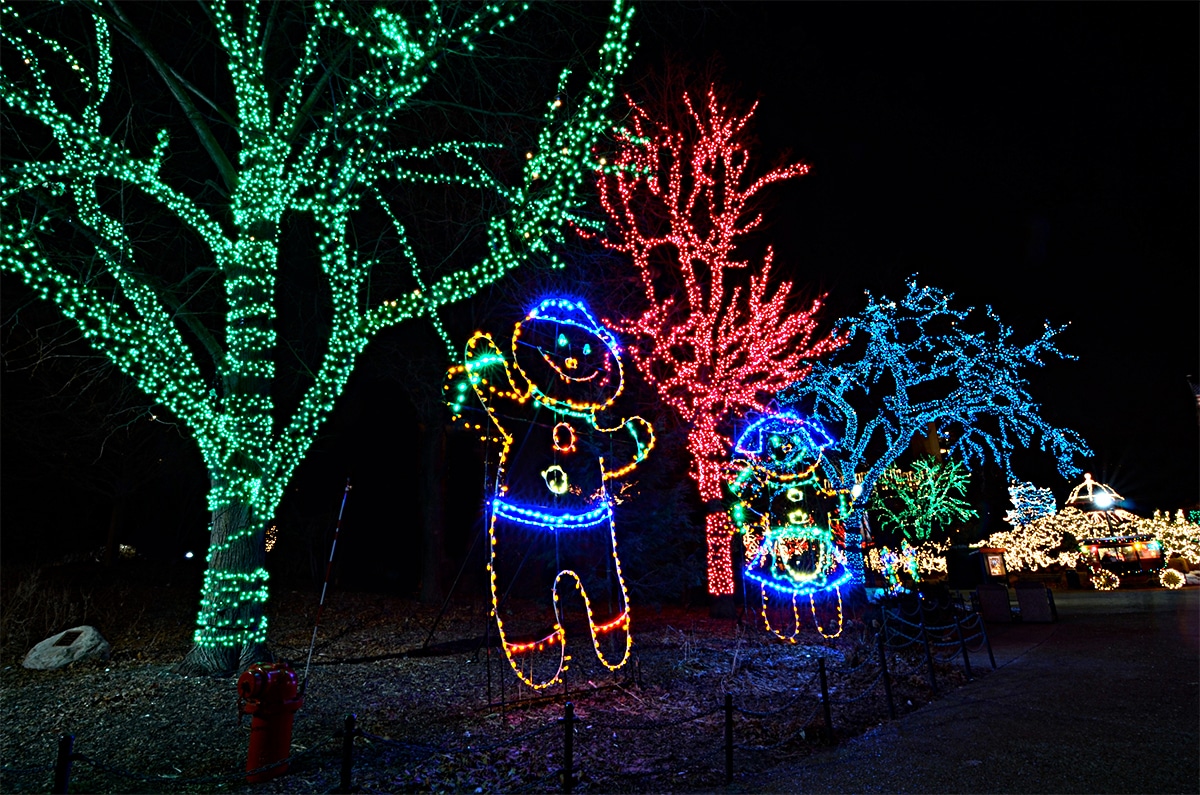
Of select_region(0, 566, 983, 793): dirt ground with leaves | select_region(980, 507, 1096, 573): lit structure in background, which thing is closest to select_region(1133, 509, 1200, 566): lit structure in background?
select_region(980, 507, 1096, 573): lit structure in background

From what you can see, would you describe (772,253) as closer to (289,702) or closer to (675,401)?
(675,401)

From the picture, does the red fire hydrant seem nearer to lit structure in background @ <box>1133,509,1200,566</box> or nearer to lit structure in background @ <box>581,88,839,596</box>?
lit structure in background @ <box>581,88,839,596</box>

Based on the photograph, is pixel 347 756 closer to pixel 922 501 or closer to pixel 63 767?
pixel 63 767

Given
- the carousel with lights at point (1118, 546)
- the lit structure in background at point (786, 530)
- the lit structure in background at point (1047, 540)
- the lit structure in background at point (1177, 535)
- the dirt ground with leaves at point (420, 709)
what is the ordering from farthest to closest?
the lit structure in background at point (1047, 540), the carousel with lights at point (1118, 546), the lit structure in background at point (1177, 535), the lit structure in background at point (786, 530), the dirt ground with leaves at point (420, 709)

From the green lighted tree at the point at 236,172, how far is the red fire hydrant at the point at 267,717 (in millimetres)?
3733

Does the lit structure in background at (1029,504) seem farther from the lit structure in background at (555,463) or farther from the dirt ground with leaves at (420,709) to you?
the dirt ground with leaves at (420,709)

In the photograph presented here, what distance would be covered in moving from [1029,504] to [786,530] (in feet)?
69.1

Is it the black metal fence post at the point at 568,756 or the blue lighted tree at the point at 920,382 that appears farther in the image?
the blue lighted tree at the point at 920,382

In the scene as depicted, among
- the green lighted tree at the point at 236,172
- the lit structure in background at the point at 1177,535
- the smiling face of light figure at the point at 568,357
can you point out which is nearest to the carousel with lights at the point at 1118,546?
the lit structure in background at the point at 1177,535

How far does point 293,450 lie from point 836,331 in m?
16.2

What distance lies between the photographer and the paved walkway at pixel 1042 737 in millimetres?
5641

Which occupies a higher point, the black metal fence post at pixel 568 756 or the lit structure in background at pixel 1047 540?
the lit structure in background at pixel 1047 540

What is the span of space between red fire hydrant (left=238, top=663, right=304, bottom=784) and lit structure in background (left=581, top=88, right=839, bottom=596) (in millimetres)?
12201

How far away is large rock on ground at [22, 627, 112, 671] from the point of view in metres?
9.13
